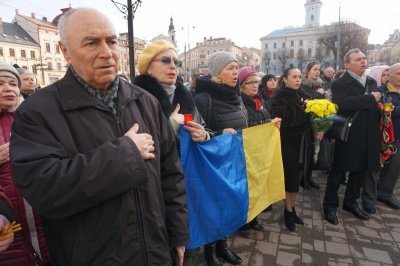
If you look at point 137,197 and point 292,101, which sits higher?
point 292,101

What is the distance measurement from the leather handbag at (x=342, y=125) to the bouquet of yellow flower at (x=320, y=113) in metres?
0.24

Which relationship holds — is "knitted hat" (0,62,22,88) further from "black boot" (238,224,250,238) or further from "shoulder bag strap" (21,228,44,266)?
"black boot" (238,224,250,238)

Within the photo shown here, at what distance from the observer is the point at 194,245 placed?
2512 millimetres

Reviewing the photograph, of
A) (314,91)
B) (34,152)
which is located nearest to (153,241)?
(34,152)

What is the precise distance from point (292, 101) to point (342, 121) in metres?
0.95

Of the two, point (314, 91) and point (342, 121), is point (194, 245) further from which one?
point (314, 91)

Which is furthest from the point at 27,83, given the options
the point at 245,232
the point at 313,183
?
the point at 313,183

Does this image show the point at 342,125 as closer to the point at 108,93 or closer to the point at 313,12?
the point at 108,93

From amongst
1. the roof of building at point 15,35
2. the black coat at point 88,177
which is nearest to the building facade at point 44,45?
the roof of building at point 15,35

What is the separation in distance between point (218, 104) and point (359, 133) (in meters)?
2.44

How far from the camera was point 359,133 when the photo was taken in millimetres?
4059

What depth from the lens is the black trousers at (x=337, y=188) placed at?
13.7ft

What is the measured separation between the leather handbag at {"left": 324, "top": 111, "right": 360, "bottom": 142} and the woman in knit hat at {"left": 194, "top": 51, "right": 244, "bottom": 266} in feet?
5.92

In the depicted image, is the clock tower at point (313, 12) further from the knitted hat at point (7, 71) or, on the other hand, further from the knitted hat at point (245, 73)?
the knitted hat at point (7, 71)
